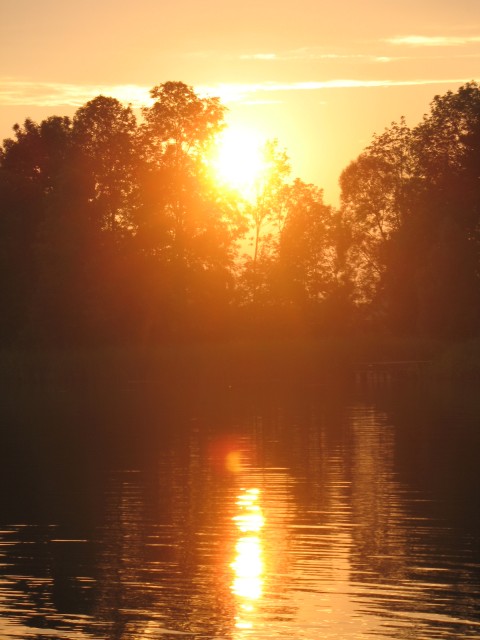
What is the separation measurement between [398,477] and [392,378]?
28504 mm

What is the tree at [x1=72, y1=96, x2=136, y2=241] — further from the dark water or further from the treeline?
the dark water

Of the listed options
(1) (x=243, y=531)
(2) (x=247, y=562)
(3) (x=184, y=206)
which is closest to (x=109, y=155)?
(3) (x=184, y=206)

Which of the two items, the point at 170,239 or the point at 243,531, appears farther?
the point at 170,239

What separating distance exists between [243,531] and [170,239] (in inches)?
1666

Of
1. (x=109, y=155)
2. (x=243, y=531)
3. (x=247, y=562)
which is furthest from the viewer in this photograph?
(x=109, y=155)

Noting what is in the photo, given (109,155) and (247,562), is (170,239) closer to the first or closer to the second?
(109,155)

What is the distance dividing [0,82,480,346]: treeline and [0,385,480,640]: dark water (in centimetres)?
2342

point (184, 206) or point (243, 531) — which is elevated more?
point (184, 206)

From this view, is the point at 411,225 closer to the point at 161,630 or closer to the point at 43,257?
the point at 43,257

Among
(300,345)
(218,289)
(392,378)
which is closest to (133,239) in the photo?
(218,289)

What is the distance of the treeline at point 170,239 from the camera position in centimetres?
5019

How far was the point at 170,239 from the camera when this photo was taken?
55.1 m

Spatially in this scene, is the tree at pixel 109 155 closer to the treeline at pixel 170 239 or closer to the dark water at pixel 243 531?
the treeline at pixel 170 239

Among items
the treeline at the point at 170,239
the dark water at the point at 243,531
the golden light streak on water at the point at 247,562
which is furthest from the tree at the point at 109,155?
the golden light streak on water at the point at 247,562
